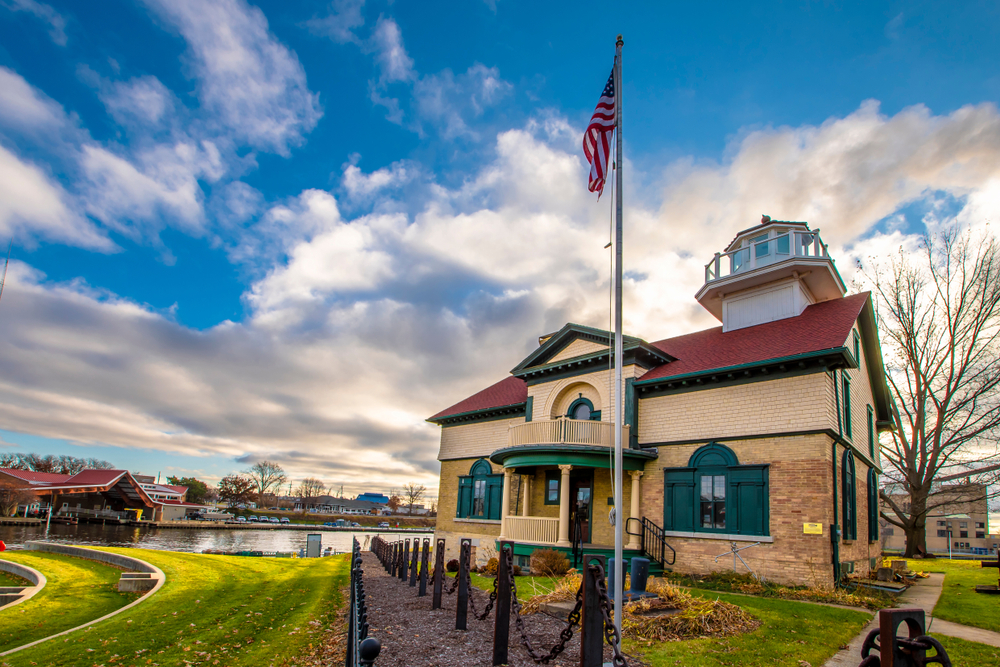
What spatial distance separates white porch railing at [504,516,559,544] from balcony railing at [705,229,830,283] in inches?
435

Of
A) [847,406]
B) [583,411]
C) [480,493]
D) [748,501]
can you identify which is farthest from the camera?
[480,493]

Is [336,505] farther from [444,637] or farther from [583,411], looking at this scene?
[444,637]

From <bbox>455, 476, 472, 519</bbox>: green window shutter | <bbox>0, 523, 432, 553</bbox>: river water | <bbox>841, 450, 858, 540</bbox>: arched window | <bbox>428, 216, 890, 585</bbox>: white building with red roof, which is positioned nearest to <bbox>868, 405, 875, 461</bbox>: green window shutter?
<bbox>428, 216, 890, 585</bbox>: white building with red roof

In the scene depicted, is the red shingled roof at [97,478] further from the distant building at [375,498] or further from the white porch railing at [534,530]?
the distant building at [375,498]

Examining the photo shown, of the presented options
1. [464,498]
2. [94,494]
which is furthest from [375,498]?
[464,498]

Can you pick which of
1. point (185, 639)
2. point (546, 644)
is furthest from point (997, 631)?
point (185, 639)

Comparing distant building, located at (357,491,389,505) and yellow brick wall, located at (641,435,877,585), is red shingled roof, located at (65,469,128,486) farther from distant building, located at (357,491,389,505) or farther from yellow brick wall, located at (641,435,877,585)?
distant building, located at (357,491,389,505)

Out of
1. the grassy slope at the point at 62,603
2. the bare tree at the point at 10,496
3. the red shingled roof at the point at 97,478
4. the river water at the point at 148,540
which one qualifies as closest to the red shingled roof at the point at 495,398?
the grassy slope at the point at 62,603

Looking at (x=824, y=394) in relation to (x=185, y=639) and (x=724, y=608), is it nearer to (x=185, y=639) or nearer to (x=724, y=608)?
(x=724, y=608)

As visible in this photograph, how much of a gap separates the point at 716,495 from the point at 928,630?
7406 mm

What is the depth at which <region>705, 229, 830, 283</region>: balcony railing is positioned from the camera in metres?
20.5

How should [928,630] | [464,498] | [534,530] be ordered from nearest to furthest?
[928,630] < [534,530] < [464,498]

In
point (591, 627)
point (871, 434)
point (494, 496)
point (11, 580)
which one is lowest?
point (11, 580)

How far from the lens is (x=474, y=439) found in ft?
88.2
